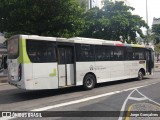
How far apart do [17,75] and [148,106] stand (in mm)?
5608

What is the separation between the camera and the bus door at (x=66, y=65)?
1264cm

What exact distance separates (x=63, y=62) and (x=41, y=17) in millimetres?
9263

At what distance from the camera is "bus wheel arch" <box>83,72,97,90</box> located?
1399 centimetres

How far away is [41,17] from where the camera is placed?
69.2ft

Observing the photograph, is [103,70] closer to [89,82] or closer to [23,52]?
[89,82]

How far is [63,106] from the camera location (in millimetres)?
9789

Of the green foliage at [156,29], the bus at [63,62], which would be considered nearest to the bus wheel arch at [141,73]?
the bus at [63,62]

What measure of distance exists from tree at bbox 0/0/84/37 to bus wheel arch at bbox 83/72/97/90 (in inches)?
322

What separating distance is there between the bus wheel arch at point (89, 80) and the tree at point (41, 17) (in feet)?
26.8

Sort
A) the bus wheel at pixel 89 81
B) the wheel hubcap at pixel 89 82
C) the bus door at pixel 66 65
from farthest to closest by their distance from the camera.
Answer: the wheel hubcap at pixel 89 82, the bus wheel at pixel 89 81, the bus door at pixel 66 65

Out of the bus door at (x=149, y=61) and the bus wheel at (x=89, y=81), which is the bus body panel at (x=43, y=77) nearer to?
the bus wheel at (x=89, y=81)

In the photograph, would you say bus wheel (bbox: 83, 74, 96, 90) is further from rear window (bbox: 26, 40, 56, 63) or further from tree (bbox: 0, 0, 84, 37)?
tree (bbox: 0, 0, 84, 37)

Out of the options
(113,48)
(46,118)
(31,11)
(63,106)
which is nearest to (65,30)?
(31,11)

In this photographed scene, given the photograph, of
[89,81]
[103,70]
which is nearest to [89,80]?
[89,81]
